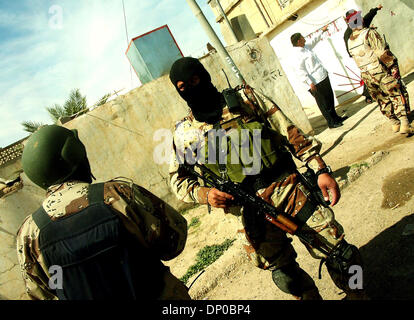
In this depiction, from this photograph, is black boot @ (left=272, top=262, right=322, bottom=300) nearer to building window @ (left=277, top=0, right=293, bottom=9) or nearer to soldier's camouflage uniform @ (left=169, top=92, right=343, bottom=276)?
soldier's camouflage uniform @ (left=169, top=92, right=343, bottom=276)

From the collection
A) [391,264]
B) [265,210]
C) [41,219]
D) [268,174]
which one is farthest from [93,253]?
[391,264]

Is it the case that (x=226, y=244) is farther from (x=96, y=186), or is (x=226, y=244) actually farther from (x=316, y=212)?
(x=96, y=186)

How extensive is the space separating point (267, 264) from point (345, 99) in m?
8.20

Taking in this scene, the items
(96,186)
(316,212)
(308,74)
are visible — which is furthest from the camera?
(308,74)

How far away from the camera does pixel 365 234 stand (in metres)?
2.73

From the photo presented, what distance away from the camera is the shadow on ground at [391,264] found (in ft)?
6.52

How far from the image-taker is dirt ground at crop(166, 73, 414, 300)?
2.21 metres

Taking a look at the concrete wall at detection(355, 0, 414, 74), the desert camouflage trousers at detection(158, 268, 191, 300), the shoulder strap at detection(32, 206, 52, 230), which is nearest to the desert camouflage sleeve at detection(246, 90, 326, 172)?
the desert camouflage trousers at detection(158, 268, 191, 300)

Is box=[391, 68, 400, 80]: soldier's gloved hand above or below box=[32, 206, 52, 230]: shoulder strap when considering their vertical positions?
below

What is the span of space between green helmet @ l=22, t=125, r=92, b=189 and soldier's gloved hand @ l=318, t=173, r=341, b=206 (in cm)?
147

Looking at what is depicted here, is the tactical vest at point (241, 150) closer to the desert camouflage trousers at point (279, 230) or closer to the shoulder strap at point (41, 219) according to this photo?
the desert camouflage trousers at point (279, 230)
